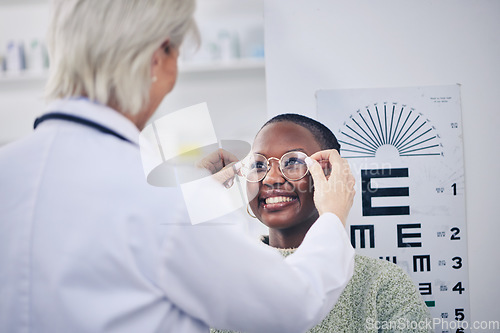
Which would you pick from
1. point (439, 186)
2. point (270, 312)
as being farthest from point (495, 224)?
point (270, 312)

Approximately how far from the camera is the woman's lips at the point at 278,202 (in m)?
1.38

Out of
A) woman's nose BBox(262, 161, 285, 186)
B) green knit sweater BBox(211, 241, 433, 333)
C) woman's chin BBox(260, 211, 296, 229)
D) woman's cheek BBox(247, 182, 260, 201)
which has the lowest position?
green knit sweater BBox(211, 241, 433, 333)

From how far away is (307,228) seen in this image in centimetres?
142

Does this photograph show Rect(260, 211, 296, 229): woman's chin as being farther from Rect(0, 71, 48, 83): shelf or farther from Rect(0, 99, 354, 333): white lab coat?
Rect(0, 71, 48, 83): shelf

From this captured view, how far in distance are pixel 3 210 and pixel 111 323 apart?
0.25 metres

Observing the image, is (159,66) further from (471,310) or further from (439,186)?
(471,310)

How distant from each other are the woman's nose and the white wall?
39 centimetres

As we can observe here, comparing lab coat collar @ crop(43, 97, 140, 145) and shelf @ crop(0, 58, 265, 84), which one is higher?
shelf @ crop(0, 58, 265, 84)

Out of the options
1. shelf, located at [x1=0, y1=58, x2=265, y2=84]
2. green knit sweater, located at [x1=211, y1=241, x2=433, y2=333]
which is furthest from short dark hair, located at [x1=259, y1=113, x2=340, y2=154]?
shelf, located at [x1=0, y1=58, x2=265, y2=84]

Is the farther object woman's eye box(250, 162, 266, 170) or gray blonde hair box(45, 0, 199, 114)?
woman's eye box(250, 162, 266, 170)

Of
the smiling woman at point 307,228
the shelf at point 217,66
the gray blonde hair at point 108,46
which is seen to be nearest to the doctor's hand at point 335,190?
the smiling woman at point 307,228

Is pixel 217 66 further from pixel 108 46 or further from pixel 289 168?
pixel 108 46

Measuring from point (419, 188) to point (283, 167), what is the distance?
49 cm

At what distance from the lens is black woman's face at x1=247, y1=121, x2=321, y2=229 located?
138cm
